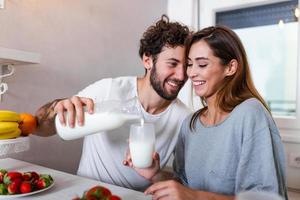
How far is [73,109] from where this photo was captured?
0.93 m

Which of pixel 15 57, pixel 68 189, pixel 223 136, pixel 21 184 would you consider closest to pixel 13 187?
pixel 21 184

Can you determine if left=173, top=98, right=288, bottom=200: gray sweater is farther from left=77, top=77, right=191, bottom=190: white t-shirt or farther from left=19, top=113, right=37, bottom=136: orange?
left=19, top=113, right=37, bottom=136: orange

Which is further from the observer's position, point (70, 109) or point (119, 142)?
point (119, 142)

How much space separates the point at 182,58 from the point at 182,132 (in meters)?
0.35

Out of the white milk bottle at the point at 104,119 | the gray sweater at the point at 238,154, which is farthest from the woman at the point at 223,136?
the white milk bottle at the point at 104,119

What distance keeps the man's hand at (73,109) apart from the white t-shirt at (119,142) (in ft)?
1.25

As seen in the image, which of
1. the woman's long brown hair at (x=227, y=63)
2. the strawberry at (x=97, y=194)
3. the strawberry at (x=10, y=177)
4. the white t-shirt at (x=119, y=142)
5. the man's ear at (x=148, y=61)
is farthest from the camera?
the man's ear at (x=148, y=61)

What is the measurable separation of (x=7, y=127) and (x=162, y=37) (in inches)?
32.3

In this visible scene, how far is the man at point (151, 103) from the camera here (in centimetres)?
132

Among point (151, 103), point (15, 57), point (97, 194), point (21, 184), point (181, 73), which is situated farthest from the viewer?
point (151, 103)

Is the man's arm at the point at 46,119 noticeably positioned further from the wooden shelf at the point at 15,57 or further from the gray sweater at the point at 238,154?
the gray sweater at the point at 238,154

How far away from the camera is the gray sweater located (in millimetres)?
895

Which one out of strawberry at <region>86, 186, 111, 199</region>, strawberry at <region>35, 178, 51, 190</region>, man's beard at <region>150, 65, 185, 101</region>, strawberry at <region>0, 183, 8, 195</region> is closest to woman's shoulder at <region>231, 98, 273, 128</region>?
man's beard at <region>150, 65, 185, 101</region>

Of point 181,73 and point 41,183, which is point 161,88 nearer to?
point 181,73
